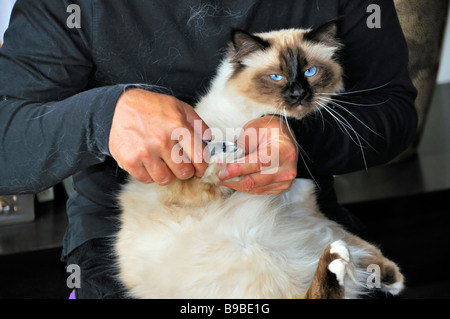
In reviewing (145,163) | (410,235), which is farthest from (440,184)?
(145,163)

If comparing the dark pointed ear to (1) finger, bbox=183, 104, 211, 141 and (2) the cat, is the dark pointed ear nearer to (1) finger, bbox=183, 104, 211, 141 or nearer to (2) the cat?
(2) the cat

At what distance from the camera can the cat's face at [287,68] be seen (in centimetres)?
115

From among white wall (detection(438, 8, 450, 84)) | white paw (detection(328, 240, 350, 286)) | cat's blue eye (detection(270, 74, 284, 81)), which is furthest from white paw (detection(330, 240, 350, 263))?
white wall (detection(438, 8, 450, 84))

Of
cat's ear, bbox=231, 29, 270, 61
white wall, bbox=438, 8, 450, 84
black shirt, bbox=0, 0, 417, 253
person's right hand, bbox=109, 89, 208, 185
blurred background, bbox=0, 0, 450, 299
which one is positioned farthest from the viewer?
white wall, bbox=438, 8, 450, 84

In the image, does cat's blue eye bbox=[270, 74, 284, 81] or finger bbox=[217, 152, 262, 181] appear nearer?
finger bbox=[217, 152, 262, 181]

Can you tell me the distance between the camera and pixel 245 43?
1126 millimetres

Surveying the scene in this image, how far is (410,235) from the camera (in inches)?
84.7

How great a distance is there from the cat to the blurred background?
75 centimetres

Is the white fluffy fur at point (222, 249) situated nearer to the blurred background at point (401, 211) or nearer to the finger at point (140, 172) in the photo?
the finger at point (140, 172)

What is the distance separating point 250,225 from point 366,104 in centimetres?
45

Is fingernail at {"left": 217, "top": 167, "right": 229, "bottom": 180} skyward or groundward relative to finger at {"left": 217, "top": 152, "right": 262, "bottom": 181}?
groundward

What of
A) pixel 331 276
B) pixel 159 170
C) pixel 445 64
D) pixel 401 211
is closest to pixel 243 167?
pixel 159 170

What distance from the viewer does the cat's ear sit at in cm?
109

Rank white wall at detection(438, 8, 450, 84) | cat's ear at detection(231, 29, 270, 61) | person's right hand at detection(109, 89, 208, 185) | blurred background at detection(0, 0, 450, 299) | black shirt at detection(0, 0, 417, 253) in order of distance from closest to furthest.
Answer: person's right hand at detection(109, 89, 208, 185), black shirt at detection(0, 0, 417, 253), cat's ear at detection(231, 29, 270, 61), blurred background at detection(0, 0, 450, 299), white wall at detection(438, 8, 450, 84)
